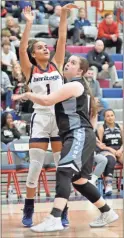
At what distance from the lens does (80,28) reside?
1536cm

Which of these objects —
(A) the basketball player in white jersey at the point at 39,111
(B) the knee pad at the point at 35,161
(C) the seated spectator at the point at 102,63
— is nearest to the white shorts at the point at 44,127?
(A) the basketball player in white jersey at the point at 39,111

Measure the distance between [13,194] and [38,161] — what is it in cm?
364

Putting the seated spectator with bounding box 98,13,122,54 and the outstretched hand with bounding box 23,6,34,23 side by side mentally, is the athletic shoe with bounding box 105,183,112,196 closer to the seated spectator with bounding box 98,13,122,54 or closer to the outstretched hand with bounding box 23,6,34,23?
the outstretched hand with bounding box 23,6,34,23

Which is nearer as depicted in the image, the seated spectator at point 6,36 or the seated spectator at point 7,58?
the seated spectator at point 7,58

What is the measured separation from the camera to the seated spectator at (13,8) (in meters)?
15.9

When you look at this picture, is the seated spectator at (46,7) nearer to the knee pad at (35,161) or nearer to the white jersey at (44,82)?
the white jersey at (44,82)

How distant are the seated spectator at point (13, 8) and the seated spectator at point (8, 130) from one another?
18.5 feet

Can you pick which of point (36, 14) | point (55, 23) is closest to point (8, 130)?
point (55, 23)

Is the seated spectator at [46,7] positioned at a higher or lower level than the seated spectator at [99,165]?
higher

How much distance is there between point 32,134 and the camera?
636 centimetres

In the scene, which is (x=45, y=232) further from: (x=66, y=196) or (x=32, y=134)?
(x=32, y=134)

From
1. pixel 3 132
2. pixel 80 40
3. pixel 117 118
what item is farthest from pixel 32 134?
pixel 80 40

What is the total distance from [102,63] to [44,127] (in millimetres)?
7763

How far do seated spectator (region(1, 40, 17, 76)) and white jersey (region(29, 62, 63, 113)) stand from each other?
6.26 meters
